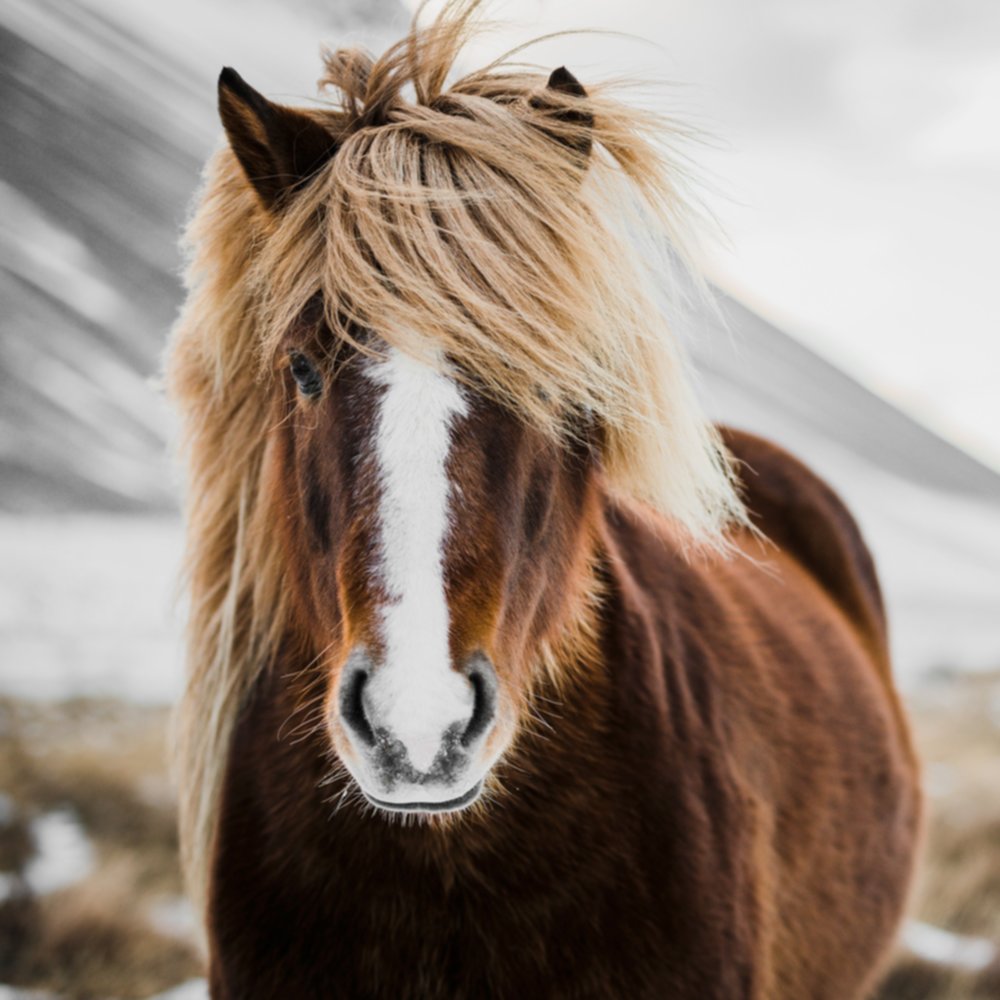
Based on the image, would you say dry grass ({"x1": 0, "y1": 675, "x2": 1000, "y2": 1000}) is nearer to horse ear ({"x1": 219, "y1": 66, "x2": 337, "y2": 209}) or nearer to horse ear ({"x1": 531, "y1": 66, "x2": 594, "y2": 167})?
horse ear ({"x1": 531, "y1": 66, "x2": 594, "y2": 167})

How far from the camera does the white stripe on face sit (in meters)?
0.91

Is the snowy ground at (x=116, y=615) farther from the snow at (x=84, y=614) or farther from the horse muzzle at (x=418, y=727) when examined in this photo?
the horse muzzle at (x=418, y=727)

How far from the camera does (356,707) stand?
0.97 meters

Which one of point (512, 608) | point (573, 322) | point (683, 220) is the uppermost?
point (683, 220)

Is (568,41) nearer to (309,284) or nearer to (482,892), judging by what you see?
(309,284)

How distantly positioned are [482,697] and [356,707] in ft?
0.46

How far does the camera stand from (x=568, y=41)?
1.56m

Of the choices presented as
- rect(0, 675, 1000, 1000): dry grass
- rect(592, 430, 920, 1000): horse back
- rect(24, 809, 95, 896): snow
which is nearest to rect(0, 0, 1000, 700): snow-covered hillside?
rect(0, 675, 1000, 1000): dry grass

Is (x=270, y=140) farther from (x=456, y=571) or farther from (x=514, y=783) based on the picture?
(x=514, y=783)

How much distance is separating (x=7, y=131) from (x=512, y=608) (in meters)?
19.1

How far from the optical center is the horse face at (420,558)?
93 cm

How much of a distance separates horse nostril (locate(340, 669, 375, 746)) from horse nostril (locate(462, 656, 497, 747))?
0.11m

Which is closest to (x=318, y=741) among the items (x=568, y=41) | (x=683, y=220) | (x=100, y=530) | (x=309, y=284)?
(x=309, y=284)

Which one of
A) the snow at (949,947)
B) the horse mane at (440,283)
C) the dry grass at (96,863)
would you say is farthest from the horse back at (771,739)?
the dry grass at (96,863)
